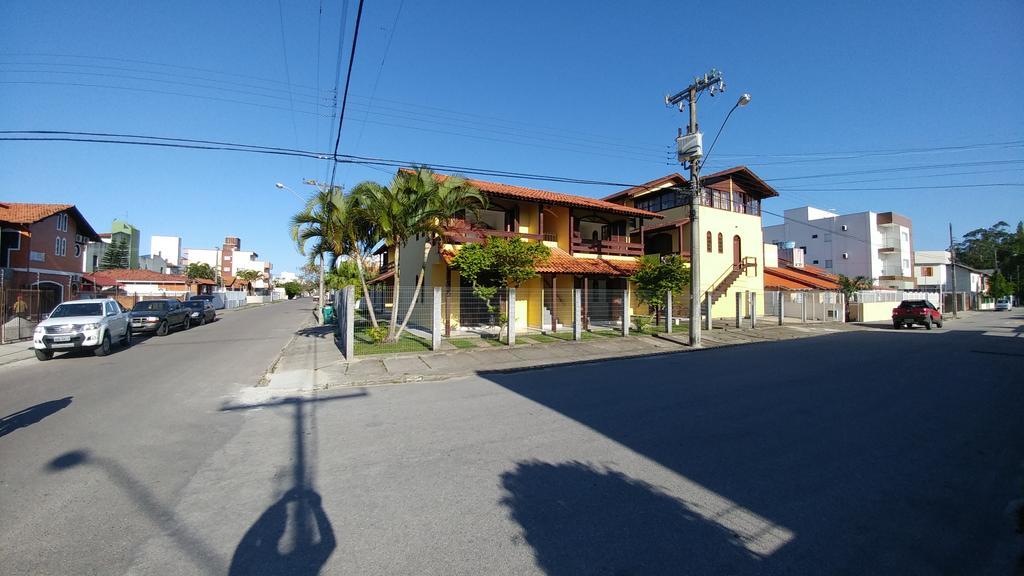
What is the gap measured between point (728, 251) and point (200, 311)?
31.3 metres

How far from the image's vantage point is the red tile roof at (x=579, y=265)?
56.2 ft

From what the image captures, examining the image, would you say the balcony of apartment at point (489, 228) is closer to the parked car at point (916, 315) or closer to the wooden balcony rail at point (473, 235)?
the wooden balcony rail at point (473, 235)

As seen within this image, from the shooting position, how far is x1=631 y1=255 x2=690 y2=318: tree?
57.7 ft

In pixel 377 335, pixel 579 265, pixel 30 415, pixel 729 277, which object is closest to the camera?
pixel 30 415

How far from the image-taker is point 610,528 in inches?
124

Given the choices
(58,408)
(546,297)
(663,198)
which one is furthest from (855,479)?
(663,198)

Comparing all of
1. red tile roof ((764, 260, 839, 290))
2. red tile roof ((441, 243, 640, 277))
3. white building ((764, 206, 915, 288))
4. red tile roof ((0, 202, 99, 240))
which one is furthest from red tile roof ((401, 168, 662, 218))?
white building ((764, 206, 915, 288))

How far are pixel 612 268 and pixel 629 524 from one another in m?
17.0

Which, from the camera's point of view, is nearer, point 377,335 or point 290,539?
point 290,539

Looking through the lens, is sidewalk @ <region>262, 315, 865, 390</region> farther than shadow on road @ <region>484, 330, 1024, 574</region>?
Yes

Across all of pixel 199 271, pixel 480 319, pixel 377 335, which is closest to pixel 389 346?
pixel 377 335

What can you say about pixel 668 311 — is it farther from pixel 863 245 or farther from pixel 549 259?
pixel 863 245

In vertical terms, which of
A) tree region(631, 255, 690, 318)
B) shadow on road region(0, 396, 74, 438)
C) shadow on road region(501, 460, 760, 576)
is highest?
tree region(631, 255, 690, 318)

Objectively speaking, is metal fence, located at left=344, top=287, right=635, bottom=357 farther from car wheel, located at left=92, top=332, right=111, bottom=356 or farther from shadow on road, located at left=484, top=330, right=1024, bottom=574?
car wheel, located at left=92, top=332, right=111, bottom=356
